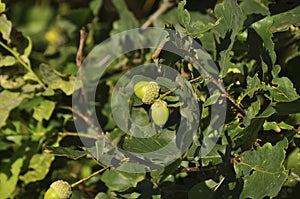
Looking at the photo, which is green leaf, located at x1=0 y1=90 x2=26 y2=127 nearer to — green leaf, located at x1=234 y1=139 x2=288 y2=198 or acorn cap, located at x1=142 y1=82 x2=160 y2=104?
acorn cap, located at x1=142 y1=82 x2=160 y2=104

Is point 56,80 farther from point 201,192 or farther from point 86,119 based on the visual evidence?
point 201,192

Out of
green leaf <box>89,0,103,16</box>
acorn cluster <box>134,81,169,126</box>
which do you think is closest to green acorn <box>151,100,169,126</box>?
acorn cluster <box>134,81,169,126</box>

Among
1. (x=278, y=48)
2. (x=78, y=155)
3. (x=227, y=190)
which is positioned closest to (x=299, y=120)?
(x=227, y=190)

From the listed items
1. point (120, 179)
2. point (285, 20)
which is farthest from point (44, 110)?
point (285, 20)

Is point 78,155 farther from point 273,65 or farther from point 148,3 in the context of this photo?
point 148,3

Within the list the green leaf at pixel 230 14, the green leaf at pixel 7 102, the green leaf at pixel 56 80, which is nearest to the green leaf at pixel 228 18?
the green leaf at pixel 230 14

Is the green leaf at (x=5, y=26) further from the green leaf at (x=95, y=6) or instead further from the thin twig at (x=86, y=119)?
the green leaf at (x=95, y=6)

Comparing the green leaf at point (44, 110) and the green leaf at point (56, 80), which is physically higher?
the green leaf at point (56, 80)
